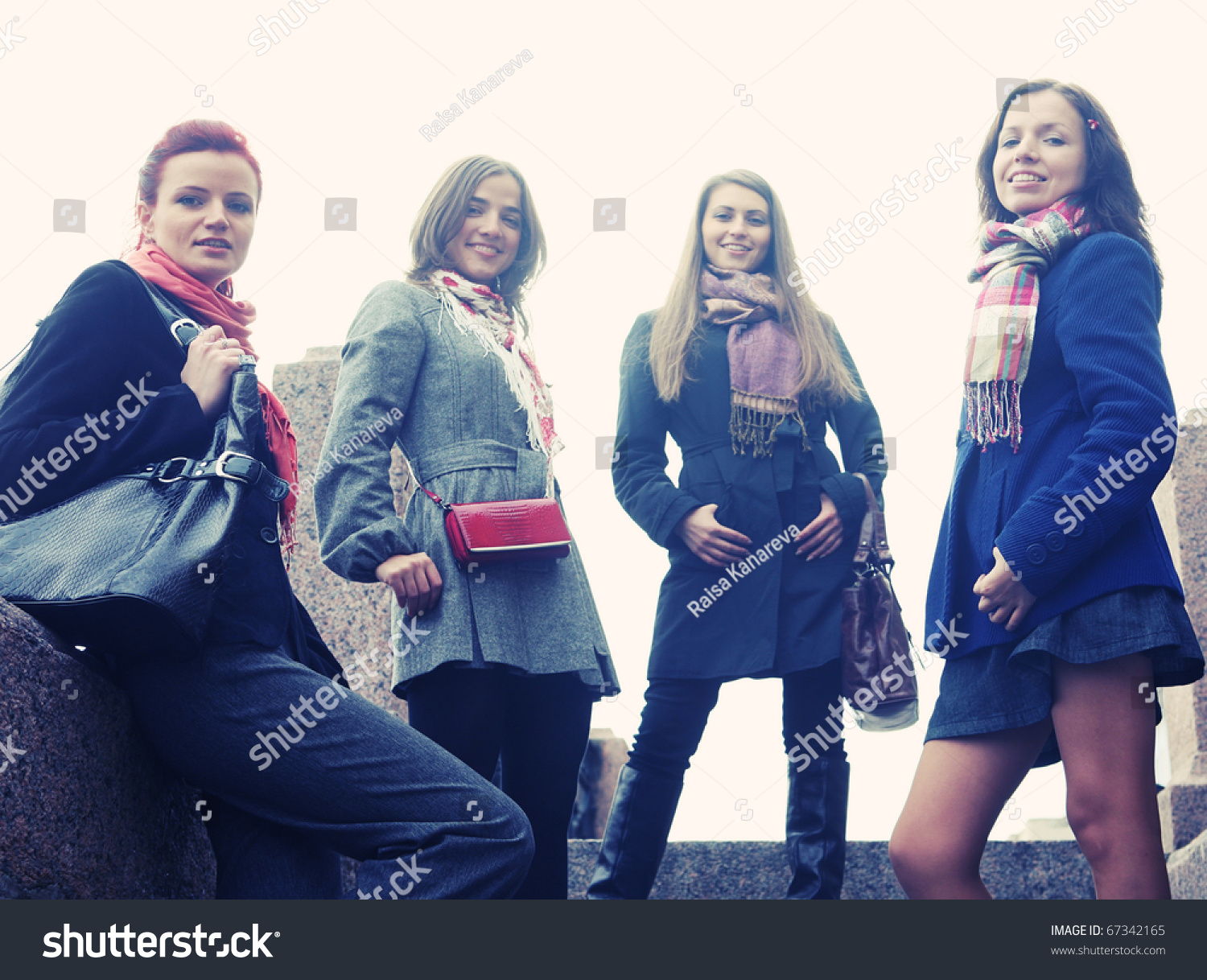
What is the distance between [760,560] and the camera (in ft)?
11.5

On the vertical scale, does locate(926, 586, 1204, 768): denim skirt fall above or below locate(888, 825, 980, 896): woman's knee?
above

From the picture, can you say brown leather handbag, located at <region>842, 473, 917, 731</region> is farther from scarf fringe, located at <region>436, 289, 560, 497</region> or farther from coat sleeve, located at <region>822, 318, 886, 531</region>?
scarf fringe, located at <region>436, 289, 560, 497</region>

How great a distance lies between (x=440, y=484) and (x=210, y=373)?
716 millimetres

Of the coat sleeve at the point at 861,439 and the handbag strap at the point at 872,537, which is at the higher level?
the coat sleeve at the point at 861,439

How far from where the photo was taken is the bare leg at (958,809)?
97.4 inches

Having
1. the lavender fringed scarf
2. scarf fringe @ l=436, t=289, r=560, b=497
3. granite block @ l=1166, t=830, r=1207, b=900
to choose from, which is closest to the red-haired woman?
scarf fringe @ l=436, t=289, r=560, b=497

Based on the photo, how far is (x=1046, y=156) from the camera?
9.47 feet

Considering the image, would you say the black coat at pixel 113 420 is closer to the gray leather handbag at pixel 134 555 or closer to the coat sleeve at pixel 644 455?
the gray leather handbag at pixel 134 555

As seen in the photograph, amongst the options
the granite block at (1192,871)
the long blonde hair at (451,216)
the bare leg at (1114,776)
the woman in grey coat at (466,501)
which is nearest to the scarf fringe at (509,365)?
the woman in grey coat at (466,501)

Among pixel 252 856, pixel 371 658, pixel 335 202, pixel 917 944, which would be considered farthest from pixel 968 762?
pixel 335 202

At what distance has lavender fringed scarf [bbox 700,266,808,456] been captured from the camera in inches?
143

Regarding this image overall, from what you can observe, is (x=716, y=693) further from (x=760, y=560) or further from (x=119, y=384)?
(x=119, y=384)

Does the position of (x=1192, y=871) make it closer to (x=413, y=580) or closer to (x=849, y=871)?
(x=849, y=871)

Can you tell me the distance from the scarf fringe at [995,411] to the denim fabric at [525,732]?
109 centimetres
